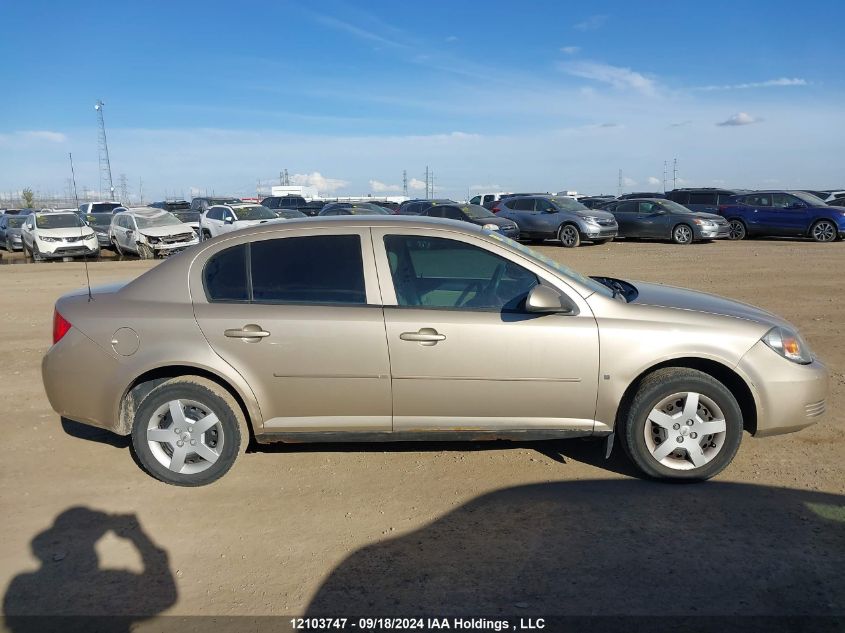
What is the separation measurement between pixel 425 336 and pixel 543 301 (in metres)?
0.74

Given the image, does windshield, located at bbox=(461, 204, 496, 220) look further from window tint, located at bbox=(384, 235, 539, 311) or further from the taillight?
the taillight

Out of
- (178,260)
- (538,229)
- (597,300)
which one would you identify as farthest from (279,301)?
(538,229)

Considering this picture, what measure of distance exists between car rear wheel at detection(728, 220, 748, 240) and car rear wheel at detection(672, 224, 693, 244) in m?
2.45

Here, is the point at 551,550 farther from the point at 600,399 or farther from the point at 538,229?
the point at 538,229

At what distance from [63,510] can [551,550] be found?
290 cm

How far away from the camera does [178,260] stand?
14.6 ft

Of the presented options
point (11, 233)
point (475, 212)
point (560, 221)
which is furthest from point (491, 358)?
point (11, 233)

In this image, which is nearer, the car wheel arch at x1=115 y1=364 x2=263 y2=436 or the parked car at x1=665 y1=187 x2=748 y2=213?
the car wheel arch at x1=115 y1=364 x2=263 y2=436

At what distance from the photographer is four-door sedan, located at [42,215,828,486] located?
13.7ft

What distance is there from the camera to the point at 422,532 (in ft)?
12.4

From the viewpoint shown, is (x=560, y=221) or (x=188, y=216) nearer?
(x=560, y=221)

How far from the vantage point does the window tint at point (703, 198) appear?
25469 millimetres

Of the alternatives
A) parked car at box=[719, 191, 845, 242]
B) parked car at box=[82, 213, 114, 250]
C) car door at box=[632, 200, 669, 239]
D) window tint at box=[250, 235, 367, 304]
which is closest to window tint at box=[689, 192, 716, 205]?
parked car at box=[719, 191, 845, 242]

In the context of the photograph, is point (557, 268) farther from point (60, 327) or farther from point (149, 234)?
point (149, 234)
